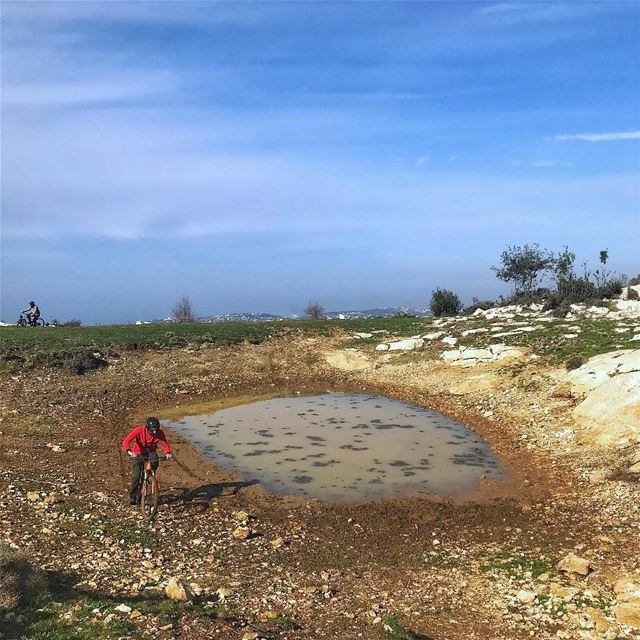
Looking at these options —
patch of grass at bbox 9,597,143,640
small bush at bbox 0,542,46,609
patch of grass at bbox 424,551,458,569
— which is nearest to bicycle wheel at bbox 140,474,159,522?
small bush at bbox 0,542,46,609

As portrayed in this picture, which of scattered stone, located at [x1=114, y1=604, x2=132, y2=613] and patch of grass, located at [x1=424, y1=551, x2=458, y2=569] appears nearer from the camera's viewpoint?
Result: scattered stone, located at [x1=114, y1=604, x2=132, y2=613]

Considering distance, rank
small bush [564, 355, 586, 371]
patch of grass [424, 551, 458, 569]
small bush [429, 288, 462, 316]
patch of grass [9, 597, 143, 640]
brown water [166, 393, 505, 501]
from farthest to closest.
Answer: small bush [429, 288, 462, 316] < small bush [564, 355, 586, 371] < brown water [166, 393, 505, 501] < patch of grass [424, 551, 458, 569] < patch of grass [9, 597, 143, 640]

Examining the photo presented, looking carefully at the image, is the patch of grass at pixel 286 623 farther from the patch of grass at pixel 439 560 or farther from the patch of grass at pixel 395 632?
the patch of grass at pixel 439 560

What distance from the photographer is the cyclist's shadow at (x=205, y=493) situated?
43.4 ft

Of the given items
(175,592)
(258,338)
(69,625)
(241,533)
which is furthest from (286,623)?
(258,338)

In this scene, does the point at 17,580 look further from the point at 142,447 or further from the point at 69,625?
the point at 142,447

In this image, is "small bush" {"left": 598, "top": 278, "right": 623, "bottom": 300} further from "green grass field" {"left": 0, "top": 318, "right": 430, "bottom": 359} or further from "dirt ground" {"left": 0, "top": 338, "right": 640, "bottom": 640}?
"dirt ground" {"left": 0, "top": 338, "right": 640, "bottom": 640}

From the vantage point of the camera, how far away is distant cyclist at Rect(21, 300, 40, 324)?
140 feet

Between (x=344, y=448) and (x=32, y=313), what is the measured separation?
34.2m

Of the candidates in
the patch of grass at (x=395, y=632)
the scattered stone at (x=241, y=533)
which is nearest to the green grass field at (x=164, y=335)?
the scattered stone at (x=241, y=533)

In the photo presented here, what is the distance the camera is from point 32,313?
42875mm

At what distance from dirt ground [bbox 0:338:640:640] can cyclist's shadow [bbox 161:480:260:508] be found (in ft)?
0.23

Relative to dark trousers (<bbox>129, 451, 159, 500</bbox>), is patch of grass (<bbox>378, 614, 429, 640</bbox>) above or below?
below

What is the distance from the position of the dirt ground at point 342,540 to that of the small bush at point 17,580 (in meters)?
0.76
